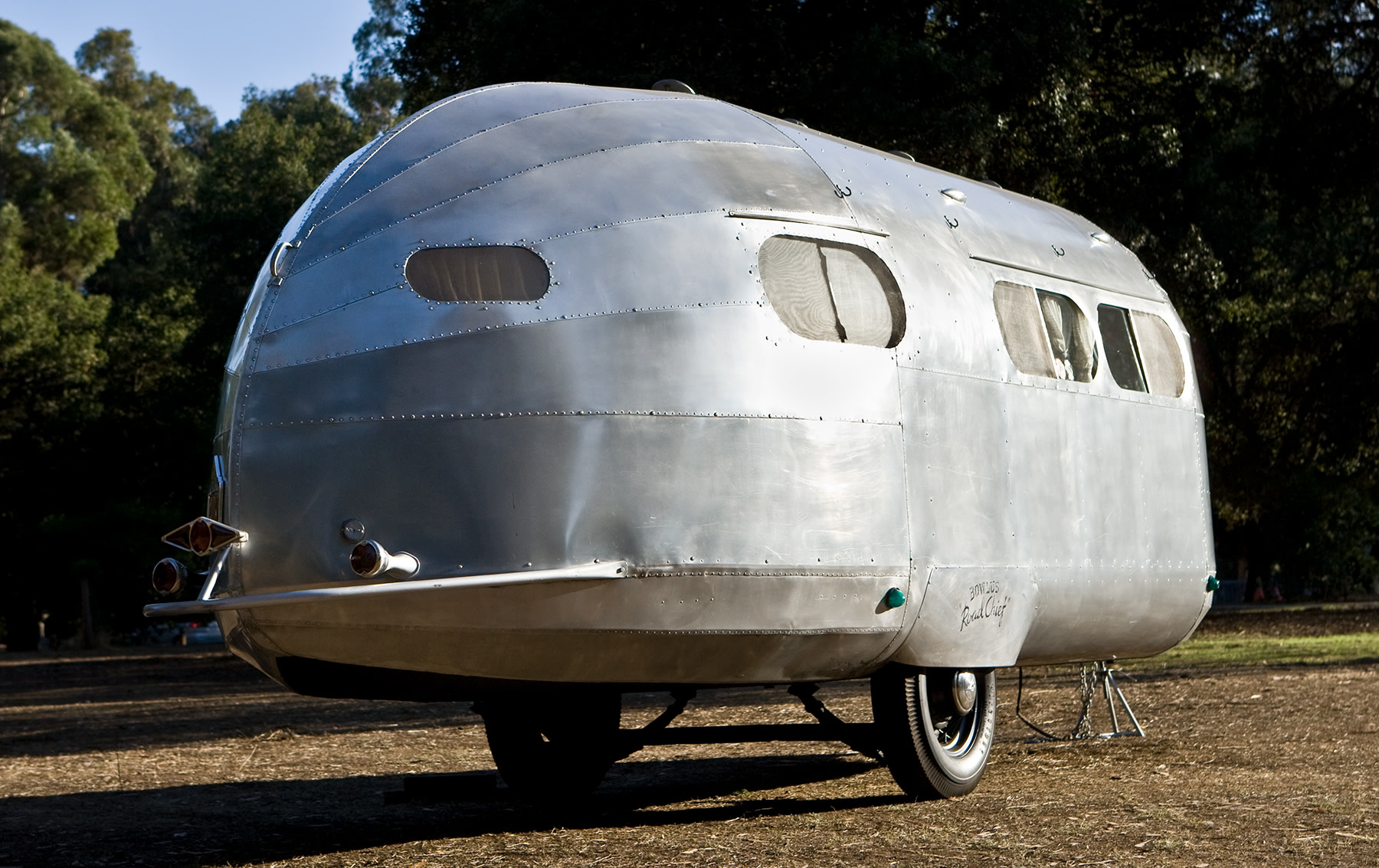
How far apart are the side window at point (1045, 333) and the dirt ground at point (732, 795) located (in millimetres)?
2365

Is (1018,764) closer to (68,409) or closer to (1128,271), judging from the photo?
(1128,271)

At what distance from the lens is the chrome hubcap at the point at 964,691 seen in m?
8.10

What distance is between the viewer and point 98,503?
38.4 m

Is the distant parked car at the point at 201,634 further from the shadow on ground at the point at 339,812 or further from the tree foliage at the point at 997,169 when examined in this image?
the shadow on ground at the point at 339,812

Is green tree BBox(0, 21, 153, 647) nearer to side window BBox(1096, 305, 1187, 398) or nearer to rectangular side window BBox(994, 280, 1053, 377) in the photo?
side window BBox(1096, 305, 1187, 398)

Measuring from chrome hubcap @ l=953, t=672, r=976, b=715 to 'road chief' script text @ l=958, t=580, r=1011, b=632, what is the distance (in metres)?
0.49

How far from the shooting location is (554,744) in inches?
332

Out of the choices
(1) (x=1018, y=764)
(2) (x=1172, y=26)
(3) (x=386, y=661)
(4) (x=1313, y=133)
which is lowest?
(1) (x=1018, y=764)

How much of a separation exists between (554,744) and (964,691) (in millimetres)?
2277

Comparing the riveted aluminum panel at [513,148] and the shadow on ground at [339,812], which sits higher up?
the riveted aluminum panel at [513,148]

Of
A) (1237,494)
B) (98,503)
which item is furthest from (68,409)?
(1237,494)

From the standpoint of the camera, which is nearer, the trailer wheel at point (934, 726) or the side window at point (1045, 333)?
the trailer wheel at point (934, 726)

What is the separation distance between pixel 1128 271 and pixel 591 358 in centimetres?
491

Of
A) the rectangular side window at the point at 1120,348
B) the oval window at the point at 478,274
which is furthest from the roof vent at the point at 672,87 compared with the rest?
the rectangular side window at the point at 1120,348
